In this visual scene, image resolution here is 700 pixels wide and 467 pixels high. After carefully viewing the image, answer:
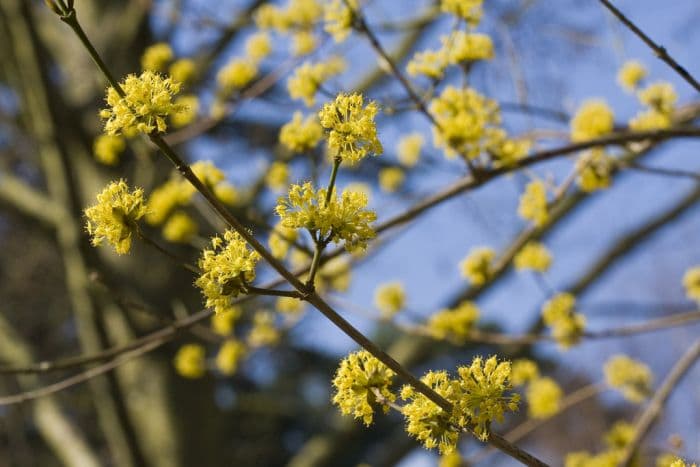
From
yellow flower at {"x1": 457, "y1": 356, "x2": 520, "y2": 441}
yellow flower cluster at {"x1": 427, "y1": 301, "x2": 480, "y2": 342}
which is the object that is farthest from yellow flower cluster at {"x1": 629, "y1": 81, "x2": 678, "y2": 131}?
yellow flower at {"x1": 457, "y1": 356, "x2": 520, "y2": 441}

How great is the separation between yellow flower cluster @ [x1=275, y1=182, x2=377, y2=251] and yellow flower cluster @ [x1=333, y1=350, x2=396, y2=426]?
244 millimetres

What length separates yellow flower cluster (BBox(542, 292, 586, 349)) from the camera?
308 centimetres

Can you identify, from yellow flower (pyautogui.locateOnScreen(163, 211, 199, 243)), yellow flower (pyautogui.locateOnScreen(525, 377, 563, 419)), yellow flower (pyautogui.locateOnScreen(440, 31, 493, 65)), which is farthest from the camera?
yellow flower (pyautogui.locateOnScreen(525, 377, 563, 419))

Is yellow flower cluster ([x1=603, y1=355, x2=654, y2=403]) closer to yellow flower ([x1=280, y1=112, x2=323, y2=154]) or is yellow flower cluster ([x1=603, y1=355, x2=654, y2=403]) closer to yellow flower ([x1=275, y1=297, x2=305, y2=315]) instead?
yellow flower ([x1=275, y1=297, x2=305, y2=315])

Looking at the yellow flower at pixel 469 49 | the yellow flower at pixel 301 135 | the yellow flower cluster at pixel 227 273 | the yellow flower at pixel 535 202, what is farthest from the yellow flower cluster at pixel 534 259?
the yellow flower cluster at pixel 227 273

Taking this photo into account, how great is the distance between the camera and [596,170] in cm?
274

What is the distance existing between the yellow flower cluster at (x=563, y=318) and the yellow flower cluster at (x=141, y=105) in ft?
7.25

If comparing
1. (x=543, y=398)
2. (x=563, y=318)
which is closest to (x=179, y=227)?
(x=563, y=318)

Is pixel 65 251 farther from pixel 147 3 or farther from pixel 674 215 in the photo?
pixel 674 215

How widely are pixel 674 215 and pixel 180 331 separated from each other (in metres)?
3.69

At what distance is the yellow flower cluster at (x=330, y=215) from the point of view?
4.28 ft

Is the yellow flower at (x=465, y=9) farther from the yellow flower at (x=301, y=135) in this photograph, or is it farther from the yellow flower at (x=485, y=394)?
the yellow flower at (x=485, y=394)

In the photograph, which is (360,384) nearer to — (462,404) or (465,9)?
(462,404)

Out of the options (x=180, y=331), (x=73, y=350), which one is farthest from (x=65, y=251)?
(x=73, y=350)
